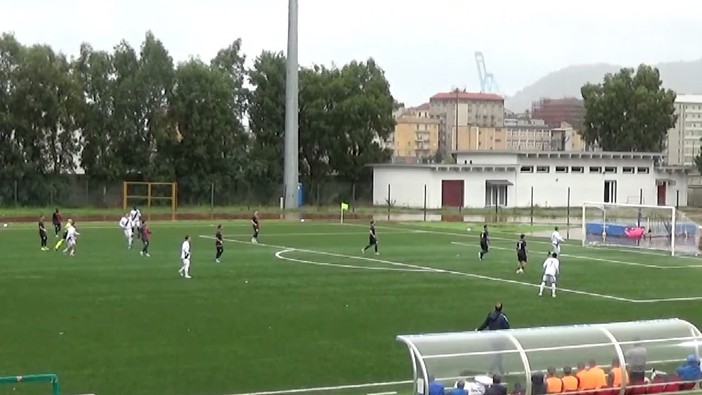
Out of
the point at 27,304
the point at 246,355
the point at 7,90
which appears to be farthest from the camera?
the point at 7,90

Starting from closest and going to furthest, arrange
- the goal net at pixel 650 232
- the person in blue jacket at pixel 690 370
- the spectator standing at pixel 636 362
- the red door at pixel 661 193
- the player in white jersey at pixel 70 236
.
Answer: the spectator standing at pixel 636 362 → the person in blue jacket at pixel 690 370 → the player in white jersey at pixel 70 236 → the goal net at pixel 650 232 → the red door at pixel 661 193

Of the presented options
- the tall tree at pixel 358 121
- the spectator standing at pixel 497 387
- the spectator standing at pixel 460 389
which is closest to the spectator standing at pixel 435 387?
the spectator standing at pixel 460 389

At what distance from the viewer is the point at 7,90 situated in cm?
8206

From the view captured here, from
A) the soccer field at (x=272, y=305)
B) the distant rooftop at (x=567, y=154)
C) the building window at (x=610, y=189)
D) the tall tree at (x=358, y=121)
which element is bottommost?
the soccer field at (x=272, y=305)

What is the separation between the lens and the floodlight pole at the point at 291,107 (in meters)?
Result: 79.3

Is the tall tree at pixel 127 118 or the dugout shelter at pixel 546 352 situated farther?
the tall tree at pixel 127 118

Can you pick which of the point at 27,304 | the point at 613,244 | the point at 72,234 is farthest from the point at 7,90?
the point at 27,304

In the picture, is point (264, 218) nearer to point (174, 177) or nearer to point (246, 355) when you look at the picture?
point (174, 177)

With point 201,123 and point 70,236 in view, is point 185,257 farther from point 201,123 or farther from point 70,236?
point 201,123

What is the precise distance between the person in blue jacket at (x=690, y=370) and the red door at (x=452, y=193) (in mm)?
73470

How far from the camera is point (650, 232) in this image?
5678 centimetres

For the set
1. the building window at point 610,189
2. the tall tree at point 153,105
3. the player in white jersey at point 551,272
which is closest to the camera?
the player in white jersey at point 551,272

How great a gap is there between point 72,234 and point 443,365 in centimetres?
3105

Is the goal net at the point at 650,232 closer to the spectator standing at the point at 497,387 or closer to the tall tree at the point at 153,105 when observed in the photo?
the spectator standing at the point at 497,387
